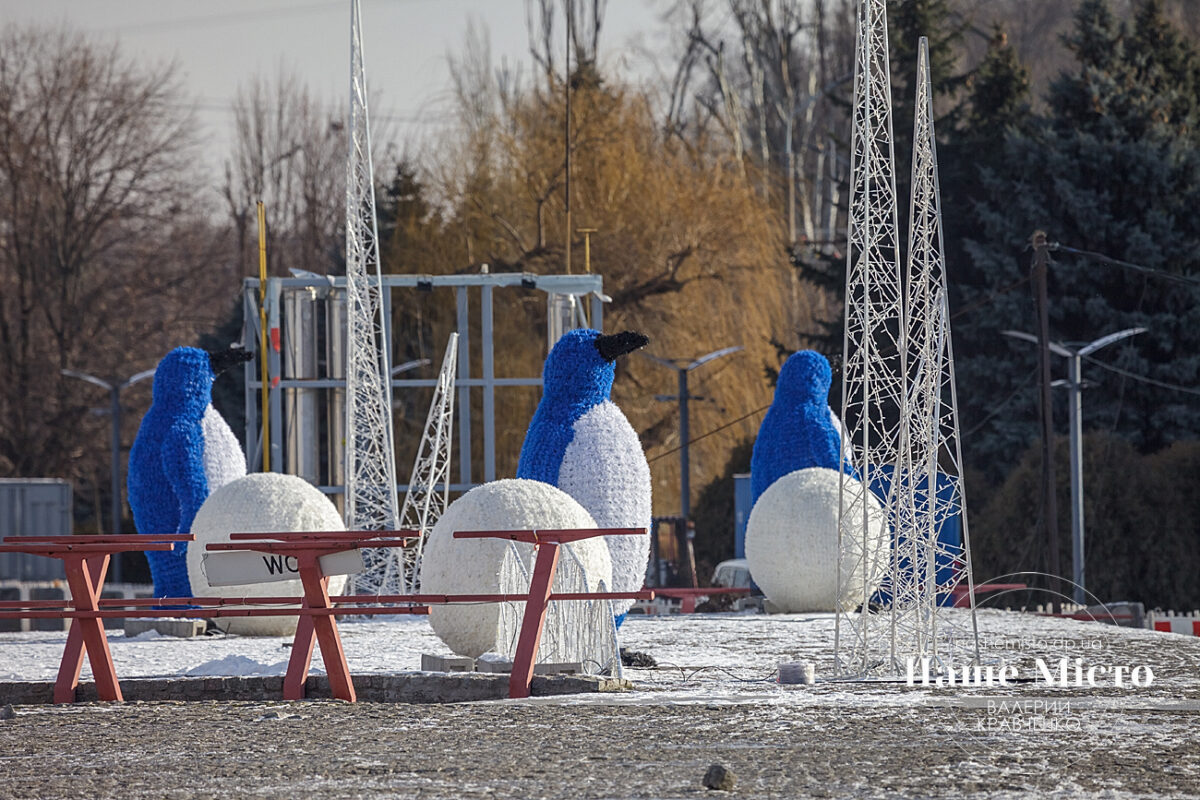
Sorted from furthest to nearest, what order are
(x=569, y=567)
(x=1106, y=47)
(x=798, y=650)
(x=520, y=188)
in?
(x=520, y=188) → (x=1106, y=47) → (x=798, y=650) → (x=569, y=567)

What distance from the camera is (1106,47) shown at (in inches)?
1352

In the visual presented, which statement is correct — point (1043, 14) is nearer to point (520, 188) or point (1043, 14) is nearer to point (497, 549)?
point (520, 188)

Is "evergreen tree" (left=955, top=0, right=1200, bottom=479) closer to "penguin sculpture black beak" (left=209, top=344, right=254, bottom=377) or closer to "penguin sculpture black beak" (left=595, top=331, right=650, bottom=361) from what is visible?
"penguin sculpture black beak" (left=209, top=344, right=254, bottom=377)

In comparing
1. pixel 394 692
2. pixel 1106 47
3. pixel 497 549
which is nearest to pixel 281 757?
pixel 394 692

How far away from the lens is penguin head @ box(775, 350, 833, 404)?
20.7m

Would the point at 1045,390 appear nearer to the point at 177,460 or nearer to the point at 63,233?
the point at 177,460

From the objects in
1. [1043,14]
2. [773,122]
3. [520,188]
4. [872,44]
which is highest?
[1043,14]

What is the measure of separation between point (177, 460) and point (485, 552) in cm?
613

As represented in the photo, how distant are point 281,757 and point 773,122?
40.2m

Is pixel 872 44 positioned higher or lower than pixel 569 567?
higher

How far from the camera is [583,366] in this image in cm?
1531

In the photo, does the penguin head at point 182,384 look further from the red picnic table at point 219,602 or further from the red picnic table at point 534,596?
the red picnic table at point 534,596

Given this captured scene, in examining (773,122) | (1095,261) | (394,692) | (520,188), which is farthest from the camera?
(773,122)

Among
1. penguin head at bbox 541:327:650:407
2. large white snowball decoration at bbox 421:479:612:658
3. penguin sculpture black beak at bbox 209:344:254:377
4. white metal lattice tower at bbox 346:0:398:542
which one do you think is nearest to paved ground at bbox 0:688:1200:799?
large white snowball decoration at bbox 421:479:612:658
